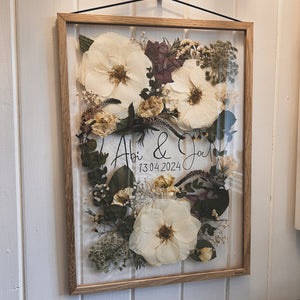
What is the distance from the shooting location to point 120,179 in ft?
2.59

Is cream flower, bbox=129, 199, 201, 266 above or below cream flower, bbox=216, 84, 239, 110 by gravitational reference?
below

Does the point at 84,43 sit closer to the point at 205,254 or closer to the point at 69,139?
the point at 69,139

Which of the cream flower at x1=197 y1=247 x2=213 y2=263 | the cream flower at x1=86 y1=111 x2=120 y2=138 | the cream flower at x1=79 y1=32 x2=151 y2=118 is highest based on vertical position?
the cream flower at x1=79 y1=32 x2=151 y2=118

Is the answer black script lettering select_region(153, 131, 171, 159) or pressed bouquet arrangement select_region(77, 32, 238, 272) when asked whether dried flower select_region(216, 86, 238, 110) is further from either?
black script lettering select_region(153, 131, 171, 159)

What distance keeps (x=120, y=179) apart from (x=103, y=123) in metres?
0.15

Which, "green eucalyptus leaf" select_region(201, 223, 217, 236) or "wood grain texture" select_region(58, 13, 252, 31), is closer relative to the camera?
"wood grain texture" select_region(58, 13, 252, 31)

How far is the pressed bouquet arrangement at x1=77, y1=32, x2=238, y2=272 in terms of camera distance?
76 cm

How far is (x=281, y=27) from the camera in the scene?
0.88 m

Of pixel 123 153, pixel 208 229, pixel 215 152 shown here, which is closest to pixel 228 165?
pixel 215 152

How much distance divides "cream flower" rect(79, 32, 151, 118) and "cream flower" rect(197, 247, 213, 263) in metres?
0.44

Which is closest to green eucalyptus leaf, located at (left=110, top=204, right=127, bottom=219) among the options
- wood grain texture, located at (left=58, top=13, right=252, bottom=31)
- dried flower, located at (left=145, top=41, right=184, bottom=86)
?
dried flower, located at (left=145, top=41, right=184, bottom=86)

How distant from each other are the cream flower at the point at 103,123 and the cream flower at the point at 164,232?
0.76 feet

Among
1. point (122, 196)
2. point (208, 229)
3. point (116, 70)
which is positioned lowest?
point (208, 229)

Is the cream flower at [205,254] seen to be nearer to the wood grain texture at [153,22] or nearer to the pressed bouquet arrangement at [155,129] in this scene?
the pressed bouquet arrangement at [155,129]
